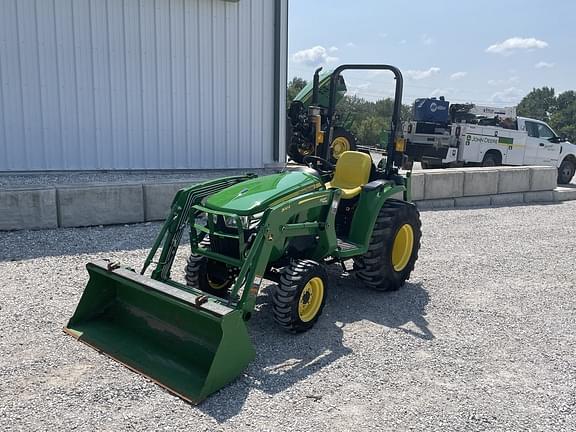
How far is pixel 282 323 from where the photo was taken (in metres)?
4.34

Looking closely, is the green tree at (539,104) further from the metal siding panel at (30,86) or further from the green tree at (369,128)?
the metal siding panel at (30,86)

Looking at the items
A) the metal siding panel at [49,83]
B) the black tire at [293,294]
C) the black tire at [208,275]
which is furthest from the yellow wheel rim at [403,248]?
the metal siding panel at [49,83]

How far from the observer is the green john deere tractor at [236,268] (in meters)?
3.74

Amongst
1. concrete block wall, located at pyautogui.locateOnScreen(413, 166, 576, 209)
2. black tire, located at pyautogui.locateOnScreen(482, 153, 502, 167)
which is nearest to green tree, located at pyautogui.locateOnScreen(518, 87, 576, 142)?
black tire, located at pyautogui.locateOnScreen(482, 153, 502, 167)

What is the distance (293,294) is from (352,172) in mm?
1891

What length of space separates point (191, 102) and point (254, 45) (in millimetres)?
1758

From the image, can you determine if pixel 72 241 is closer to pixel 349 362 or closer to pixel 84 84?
pixel 84 84

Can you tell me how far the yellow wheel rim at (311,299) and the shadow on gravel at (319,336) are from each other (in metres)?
0.16

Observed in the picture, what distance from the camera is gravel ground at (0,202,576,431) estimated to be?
3.34 meters

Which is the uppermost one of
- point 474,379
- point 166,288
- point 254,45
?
point 254,45

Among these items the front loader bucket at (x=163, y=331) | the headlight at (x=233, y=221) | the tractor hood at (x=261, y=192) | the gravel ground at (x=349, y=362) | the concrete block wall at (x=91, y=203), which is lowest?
the gravel ground at (x=349, y=362)

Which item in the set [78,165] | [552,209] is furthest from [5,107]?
[552,209]

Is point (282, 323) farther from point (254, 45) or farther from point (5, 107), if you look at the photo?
point (254, 45)

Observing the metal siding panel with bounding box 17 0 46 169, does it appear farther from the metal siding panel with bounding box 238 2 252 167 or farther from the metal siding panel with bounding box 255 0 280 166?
the metal siding panel with bounding box 255 0 280 166
